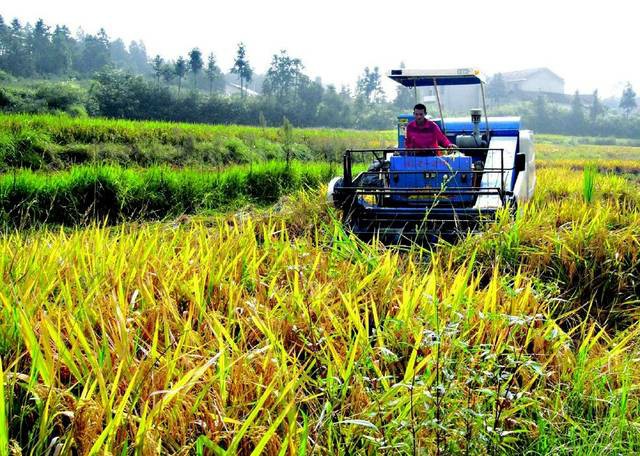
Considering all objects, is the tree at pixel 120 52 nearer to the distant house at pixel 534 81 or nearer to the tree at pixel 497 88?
the tree at pixel 497 88

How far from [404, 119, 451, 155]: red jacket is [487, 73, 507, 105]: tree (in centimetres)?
7830

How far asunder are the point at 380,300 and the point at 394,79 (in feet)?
16.9

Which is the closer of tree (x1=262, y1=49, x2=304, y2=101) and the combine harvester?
the combine harvester

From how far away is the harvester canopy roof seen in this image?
717cm

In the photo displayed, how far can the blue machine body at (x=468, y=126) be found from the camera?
8031 millimetres

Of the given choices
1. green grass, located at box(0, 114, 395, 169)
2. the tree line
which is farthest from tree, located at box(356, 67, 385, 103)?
green grass, located at box(0, 114, 395, 169)

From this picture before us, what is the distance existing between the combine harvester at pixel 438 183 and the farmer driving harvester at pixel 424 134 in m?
0.11

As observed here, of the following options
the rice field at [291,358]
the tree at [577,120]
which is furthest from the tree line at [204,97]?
the rice field at [291,358]

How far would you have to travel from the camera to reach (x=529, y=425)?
2.34 metres

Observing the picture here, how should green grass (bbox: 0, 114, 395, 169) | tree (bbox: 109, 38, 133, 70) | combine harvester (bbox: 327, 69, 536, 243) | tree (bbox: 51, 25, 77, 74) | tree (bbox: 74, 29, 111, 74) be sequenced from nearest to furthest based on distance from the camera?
combine harvester (bbox: 327, 69, 536, 243) → green grass (bbox: 0, 114, 395, 169) → tree (bbox: 51, 25, 77, 74) → tree (bbox: 74, 29, 111, 74) → tree (bbox: 109, 38, 133, 70)

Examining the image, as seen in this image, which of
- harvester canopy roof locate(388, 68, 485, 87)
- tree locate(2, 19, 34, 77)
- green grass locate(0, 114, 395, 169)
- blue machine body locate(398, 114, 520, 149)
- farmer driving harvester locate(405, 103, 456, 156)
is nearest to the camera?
farmer driving harvester locate(405, 103, 456, 156)

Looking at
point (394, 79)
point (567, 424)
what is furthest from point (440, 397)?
point (394, 79)

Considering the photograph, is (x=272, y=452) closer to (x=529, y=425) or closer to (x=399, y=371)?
(x=399, y=371)

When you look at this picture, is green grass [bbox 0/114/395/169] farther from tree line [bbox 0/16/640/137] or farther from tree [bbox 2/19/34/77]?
tree [bbox 2/19/34/77]
